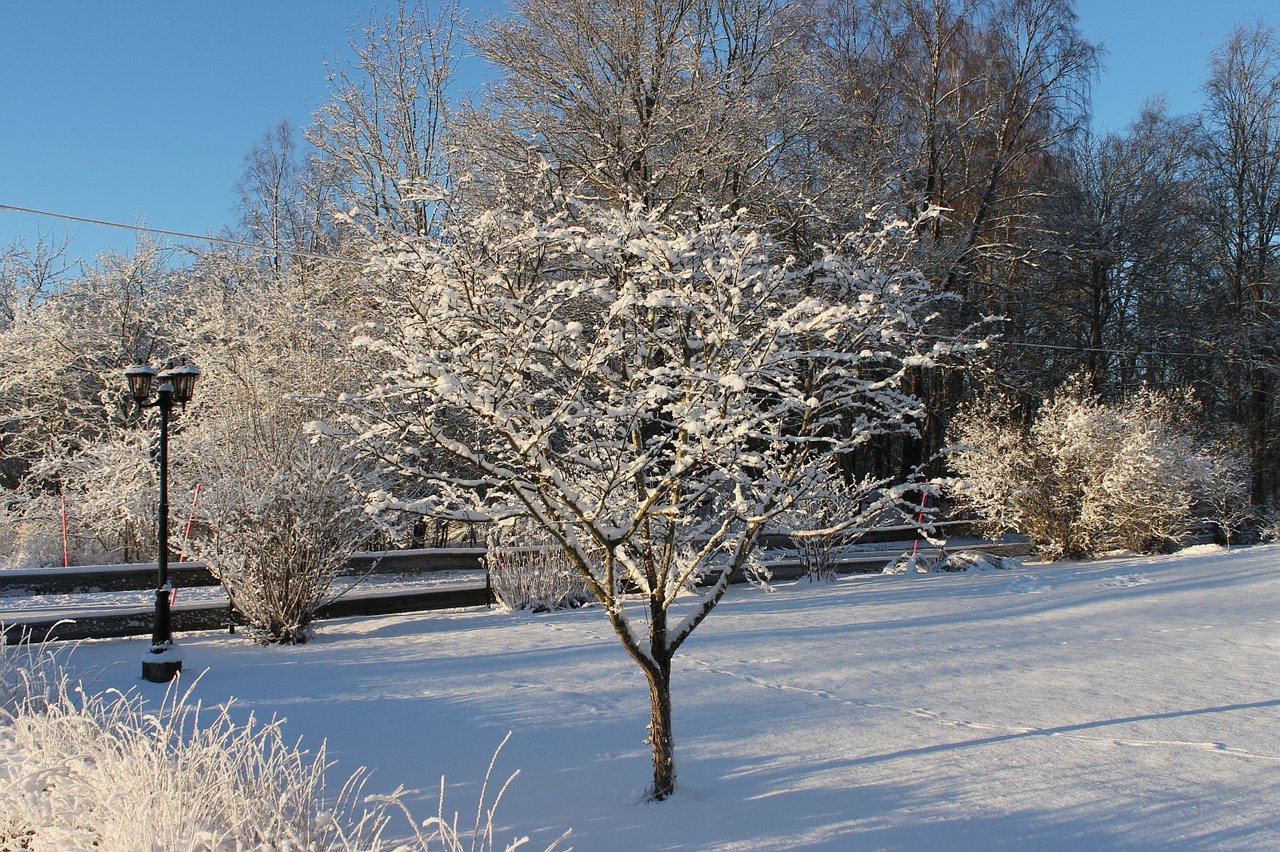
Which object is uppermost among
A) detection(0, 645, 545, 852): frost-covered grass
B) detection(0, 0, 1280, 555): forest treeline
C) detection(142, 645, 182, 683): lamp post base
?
detection(0, 0, 1280, 555): forest treeline

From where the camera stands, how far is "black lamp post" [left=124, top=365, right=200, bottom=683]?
6574mm

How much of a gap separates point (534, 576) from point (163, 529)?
3864 millimetres

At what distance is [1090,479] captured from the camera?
41.8 ft

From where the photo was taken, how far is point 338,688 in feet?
20.2

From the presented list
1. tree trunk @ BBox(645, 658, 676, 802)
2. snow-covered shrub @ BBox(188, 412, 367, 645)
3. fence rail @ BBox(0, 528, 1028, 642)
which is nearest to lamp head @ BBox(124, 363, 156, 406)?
snow-covered shrub @ BBox(188, 412, 367, 645)

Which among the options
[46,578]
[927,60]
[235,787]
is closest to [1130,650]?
[235,787]

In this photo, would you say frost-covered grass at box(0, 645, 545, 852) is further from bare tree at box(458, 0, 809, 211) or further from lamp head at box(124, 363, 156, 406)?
bare tree at box(458, 0, 809, 211)

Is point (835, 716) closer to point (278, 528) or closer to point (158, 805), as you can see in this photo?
point (158, 805)

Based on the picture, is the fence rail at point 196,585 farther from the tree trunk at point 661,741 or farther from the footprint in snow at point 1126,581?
the tree trunk at point 661,741

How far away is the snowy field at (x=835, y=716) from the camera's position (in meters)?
3.92

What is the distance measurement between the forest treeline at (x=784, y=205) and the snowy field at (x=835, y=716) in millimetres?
2762

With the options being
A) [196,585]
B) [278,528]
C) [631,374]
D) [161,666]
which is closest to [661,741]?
[631,374]

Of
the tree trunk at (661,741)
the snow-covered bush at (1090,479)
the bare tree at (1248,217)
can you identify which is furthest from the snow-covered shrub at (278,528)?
the bare tree at (1248,217)

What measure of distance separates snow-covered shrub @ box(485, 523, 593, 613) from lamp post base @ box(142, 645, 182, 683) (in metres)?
3.49
